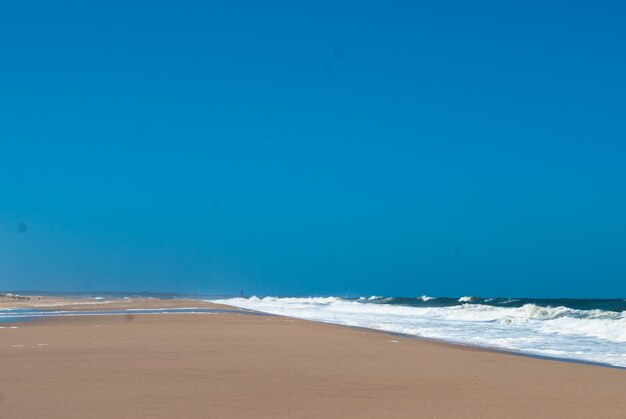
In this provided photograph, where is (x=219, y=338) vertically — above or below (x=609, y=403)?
above

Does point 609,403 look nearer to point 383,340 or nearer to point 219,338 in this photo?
point 383,340

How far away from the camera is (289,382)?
28.6 feet

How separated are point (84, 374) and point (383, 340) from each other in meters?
8.60

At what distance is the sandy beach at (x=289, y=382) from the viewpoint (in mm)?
6918

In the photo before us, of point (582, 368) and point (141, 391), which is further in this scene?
point (582, 368)

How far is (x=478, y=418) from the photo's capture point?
6.58 m

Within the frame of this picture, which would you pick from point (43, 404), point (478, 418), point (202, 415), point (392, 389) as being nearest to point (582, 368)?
point (392, 389)

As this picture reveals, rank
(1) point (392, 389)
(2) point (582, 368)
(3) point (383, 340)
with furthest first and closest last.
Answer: (3) point (383, 340)
(2) point (582, 368)
(1) point (392, 389)

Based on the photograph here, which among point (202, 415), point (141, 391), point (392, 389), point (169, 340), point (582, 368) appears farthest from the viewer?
point (169, 340)

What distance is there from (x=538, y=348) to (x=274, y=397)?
9.96 meters

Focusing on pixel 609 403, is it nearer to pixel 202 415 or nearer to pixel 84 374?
pixel 202 415

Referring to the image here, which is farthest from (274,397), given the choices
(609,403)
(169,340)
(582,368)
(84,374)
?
(169,340)

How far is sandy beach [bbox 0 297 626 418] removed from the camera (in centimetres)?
692

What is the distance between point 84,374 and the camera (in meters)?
9.16
